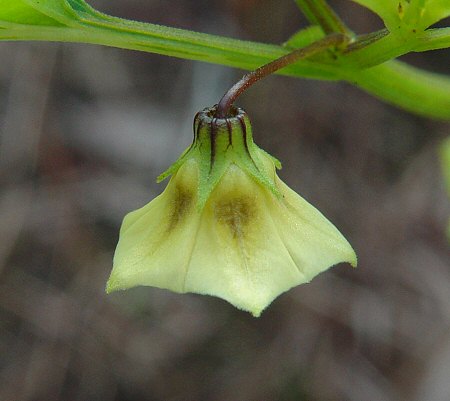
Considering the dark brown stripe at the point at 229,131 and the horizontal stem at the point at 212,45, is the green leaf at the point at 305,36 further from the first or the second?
the dark brown stripe at the point at 229,131

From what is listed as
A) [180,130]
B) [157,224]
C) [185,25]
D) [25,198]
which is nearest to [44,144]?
[25,198]

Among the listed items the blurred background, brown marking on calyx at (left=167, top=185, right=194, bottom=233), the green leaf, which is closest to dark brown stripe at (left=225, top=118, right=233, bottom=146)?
brown marking on calyx at (left=167, top=185, right=194, bottom=233)

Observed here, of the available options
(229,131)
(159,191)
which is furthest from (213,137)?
(159,191)

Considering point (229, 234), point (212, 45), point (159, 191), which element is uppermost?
point (212, 45)

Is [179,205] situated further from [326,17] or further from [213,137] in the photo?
[326,17]

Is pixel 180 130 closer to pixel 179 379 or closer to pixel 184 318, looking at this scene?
pixel 184 318

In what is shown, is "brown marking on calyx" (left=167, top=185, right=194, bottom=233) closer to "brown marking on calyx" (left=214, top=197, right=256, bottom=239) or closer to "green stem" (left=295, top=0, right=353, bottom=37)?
"brown marking on calyx" (left=214, top=197, right=256, bottom=239)
